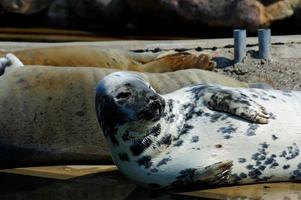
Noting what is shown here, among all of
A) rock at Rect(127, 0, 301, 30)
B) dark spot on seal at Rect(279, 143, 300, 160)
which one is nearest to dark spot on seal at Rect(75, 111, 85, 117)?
dark spot on seal at Rect(279, 143, 300, 160)

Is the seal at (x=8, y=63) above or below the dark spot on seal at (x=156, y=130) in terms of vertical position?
above

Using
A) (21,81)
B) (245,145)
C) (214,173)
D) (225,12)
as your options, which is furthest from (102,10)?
(214,173)

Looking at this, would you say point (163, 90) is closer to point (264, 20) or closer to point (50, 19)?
point (264, 20)

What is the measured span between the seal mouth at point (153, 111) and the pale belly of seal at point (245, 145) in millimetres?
178

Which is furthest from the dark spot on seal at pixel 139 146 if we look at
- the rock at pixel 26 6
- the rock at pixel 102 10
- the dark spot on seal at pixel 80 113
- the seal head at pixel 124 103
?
the rock at pixel 26 6

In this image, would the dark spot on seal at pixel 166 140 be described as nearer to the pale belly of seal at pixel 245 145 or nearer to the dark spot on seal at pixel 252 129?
the pale belly of seal at pixel 245 145

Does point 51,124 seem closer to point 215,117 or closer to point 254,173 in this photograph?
point 215,117

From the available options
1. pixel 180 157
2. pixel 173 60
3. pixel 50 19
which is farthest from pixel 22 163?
pixel 50 19

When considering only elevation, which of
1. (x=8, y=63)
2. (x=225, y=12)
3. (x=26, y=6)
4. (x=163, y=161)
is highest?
(x=26, y=6)

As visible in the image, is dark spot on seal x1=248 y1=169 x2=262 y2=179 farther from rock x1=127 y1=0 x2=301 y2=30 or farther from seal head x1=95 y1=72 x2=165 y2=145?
rock x1=127 y1=0 x2=301 y2=30

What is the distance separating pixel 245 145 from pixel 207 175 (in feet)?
0.97

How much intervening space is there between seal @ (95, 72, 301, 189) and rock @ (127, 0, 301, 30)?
7.35 meters

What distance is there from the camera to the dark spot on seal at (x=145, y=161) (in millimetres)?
4121

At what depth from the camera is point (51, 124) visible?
5137 mm
